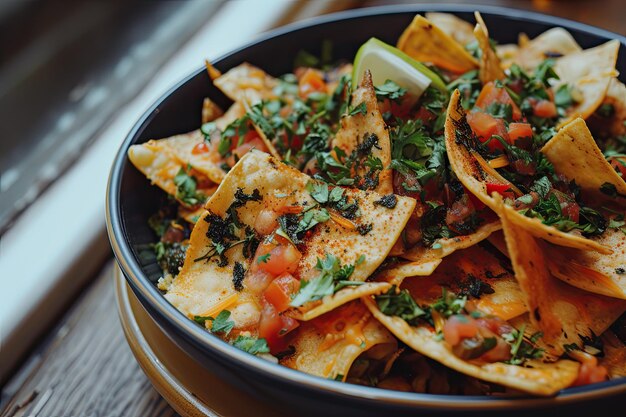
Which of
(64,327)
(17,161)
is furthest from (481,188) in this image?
(17,161)

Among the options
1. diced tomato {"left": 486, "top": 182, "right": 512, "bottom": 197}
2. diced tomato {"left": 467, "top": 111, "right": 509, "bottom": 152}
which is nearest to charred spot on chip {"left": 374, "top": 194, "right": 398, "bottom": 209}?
diced tomato {"left": 486, "top": 182, "right": 512, "bottom": 197}

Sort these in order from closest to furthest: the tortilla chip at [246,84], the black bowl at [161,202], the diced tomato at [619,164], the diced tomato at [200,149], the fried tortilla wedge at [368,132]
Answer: the black bowl at [161,202] → the fried tortilla wedge at [368,132] → the diced tomato at [619,164] → the diced tomato at [200,149] → the tortilla chip at [246,84]

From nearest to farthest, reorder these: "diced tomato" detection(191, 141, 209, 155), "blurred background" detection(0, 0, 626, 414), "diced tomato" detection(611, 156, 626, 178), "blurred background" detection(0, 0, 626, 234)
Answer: "diced tomato" detection(611, 156, 626, 178) < "diced tomato" detection(191, 141, 209, 155) < "blurred background" detection(0, 0, 626, 414) < "blurred background" detection(0, 0, 626, 234)

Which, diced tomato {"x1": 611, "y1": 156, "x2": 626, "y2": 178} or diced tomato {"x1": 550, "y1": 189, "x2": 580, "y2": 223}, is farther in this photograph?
diced tomato {"x1": 611, "y1": 156, "x2": 626, "y2": 178}

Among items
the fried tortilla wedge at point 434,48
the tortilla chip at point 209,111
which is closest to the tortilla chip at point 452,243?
the fried tortilla wedge at point 434,48

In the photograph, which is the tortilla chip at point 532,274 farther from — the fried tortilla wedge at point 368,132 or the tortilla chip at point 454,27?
the tortilla chip at point 454,27

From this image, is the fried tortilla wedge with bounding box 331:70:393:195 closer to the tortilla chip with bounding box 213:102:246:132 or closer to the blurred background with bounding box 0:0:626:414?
Result: the tortilla chip with bounding box 213:102:246:132

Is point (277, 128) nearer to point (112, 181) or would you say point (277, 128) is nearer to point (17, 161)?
point (112, 181)
